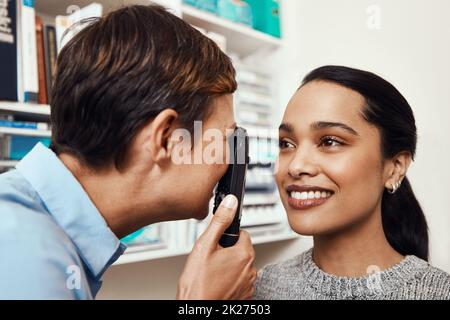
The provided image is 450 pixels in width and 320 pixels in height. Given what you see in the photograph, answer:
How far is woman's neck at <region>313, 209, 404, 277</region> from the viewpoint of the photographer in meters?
0.71

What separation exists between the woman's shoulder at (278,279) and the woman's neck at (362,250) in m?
0.08

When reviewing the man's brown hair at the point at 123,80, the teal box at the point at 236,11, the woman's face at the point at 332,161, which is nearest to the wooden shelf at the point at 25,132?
the man's brown hair at the point at 123,80

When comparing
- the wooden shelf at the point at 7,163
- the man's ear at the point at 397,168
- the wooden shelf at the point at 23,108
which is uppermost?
the wooden shelf at the point at 23,108

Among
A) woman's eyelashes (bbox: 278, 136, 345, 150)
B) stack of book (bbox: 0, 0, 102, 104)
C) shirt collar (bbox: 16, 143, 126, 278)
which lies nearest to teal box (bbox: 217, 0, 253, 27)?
stack of book (bbox: 0, 0, 102, 104)


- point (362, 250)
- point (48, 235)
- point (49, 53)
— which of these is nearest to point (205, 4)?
point (49, 53)

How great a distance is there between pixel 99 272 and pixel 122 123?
20 cm

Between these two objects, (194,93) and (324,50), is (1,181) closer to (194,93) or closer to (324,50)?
(194,93)

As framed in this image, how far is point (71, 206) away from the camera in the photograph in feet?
1.71

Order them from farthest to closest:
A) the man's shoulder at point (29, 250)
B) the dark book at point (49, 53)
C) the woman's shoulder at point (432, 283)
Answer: the dark book at point (49, 53) → the woman's shoulder at point (432, 283) → the man's shoulder at point (29, 250)

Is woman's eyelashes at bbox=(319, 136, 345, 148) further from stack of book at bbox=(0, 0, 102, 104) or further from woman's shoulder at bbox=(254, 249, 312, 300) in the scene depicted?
stack of book at bbox=(0, 0, 102, 104)

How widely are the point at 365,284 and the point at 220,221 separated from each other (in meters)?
0.28

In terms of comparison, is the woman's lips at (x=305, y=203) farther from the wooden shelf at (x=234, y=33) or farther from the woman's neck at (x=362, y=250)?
the wooden shelf at (x=234, y=33)

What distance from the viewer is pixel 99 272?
56cm

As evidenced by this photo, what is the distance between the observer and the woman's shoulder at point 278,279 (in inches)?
30.6
